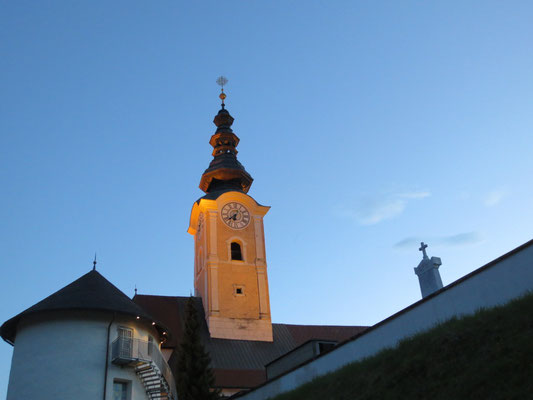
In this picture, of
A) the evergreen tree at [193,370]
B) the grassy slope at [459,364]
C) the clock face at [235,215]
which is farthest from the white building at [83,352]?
the clock face at [235,215]

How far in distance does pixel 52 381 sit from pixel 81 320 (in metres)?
2.93

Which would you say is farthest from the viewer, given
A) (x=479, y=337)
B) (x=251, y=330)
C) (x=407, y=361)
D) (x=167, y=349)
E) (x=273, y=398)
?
(x=251, y=330)

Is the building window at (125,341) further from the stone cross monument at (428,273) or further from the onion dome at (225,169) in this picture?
the onion dome at (225,169)

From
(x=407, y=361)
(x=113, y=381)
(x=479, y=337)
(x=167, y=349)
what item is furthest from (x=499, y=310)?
(x=167, y=349)

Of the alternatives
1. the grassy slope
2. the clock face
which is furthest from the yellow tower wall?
the grassy slope

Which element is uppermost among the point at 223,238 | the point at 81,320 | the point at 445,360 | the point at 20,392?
the point at 223,238

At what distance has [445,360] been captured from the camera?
13.1 metres

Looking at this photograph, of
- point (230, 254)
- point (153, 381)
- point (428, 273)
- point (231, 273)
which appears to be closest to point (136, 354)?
point (153, 381)

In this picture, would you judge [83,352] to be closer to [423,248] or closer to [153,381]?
[153,381]

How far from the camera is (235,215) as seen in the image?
151 ft

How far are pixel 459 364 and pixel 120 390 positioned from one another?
19197 mm

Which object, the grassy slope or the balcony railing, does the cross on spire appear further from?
the balcony railing

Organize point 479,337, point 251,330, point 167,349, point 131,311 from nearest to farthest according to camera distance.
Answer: point 479,337
point 131,311
point 167,349
point 251,330

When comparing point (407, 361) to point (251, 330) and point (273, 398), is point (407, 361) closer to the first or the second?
point (273, 398)
